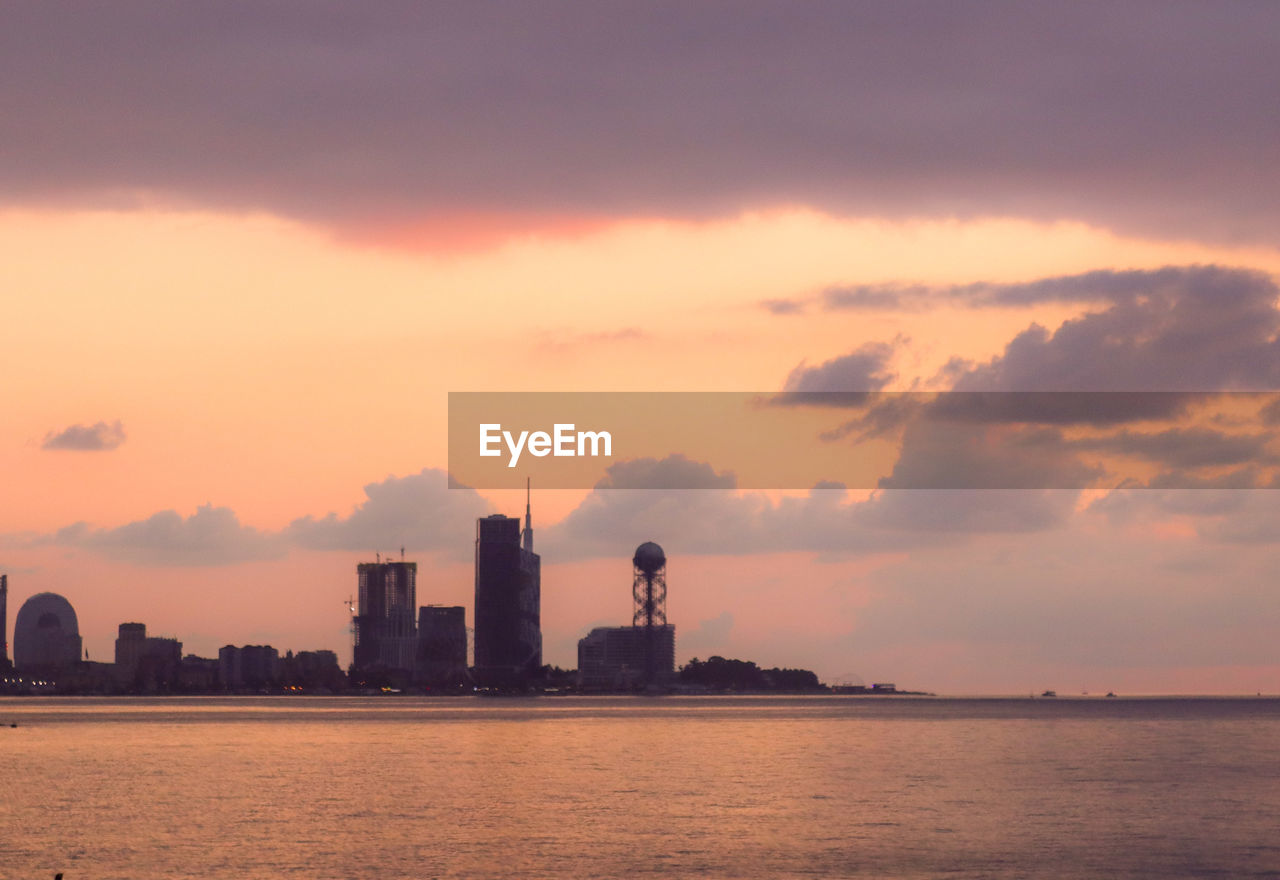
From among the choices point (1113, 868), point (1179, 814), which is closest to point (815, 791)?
point (1179, 814)

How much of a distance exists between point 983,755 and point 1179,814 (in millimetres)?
78955

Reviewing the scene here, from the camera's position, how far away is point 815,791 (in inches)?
5389

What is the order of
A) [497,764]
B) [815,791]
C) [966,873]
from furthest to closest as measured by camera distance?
[497,764]
[815,791]
[966,873]

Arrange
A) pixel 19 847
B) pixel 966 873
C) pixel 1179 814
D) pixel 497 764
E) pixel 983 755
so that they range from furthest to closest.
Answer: pixel 983 755
pixel 497 764
pixel 1179 814
pixel 19 847
pixel 966 873

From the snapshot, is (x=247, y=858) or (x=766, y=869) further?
(x=247, y=858)

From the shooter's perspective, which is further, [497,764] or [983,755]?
[983,755]

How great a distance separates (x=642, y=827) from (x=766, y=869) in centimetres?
2187

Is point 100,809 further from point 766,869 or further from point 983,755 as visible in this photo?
point 983,755

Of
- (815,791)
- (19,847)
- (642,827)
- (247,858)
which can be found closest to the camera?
(247,858)

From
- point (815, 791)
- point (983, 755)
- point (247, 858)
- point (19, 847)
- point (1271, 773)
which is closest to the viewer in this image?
point (247, 858)

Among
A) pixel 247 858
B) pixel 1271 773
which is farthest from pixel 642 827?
pixel 1271 773

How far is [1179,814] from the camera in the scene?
120125 millimetres

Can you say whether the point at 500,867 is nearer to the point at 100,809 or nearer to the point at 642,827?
the point at 642,827

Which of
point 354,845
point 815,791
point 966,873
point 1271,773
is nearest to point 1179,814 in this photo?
point 815,791
